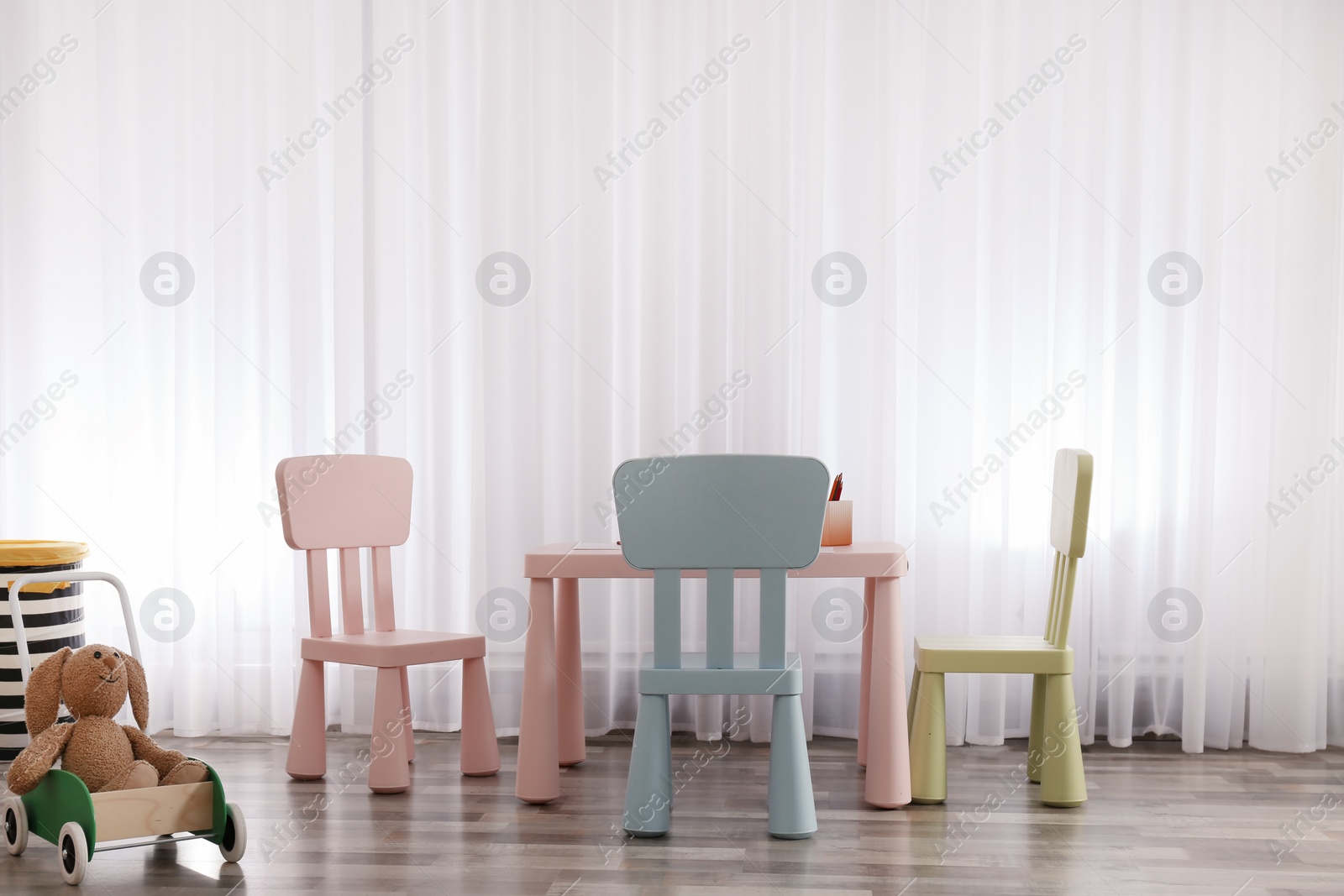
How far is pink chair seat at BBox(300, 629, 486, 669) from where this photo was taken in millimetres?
2617

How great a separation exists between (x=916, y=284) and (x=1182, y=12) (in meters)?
1.09

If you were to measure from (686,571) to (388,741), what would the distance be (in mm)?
934

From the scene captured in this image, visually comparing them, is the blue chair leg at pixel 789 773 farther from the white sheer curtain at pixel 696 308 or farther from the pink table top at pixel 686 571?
the white sheer curtain at pixel 696 308

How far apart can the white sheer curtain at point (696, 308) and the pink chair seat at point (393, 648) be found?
0.50 meters

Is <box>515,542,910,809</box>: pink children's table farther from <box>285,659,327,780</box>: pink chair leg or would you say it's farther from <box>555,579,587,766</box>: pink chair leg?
<box>285,659,327,780</box>: pink chair leg

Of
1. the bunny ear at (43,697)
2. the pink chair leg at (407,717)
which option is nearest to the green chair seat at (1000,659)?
the pink chair leg at (407,717)

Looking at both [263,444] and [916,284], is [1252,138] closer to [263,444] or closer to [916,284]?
[916,284]

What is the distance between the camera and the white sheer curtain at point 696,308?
312 cm

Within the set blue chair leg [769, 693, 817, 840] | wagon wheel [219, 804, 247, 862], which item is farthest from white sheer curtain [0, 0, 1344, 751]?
wagon wheel [219, 804, 247, 862]

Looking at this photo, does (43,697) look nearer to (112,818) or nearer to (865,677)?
(112,818)

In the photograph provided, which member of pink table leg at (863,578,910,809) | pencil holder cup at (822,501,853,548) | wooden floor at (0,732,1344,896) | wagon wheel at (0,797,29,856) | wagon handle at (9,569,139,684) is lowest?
wooden floor at (0,732,1344,896)

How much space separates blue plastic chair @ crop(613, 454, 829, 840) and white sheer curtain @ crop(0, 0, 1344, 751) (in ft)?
2.98

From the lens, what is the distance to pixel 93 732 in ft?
7.20

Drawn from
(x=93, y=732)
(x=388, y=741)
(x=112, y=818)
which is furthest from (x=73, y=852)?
(x=388, y=741)
